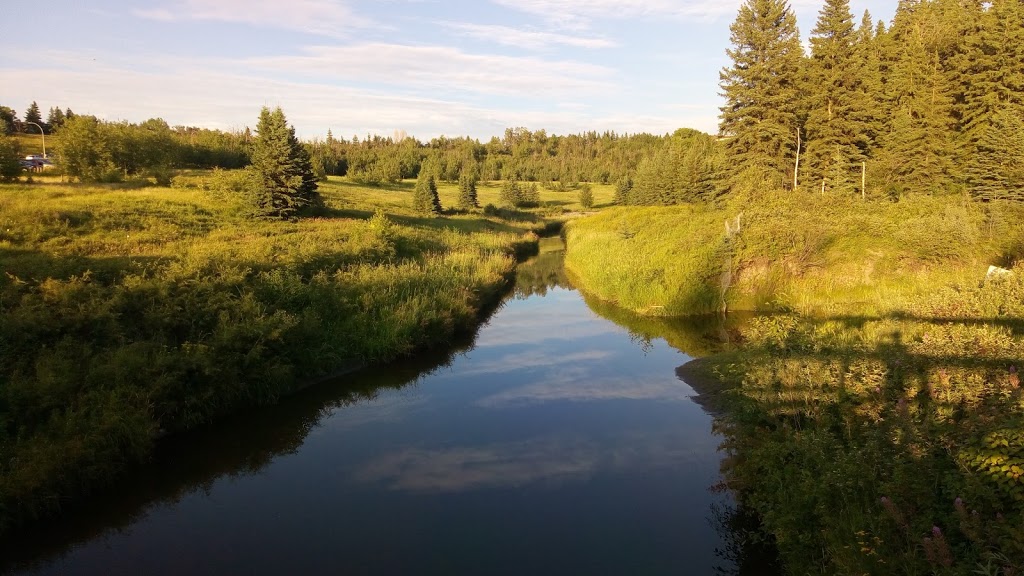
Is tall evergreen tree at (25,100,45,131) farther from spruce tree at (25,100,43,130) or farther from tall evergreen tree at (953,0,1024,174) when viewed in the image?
tall evergreen tree at (953,0,1024,174)

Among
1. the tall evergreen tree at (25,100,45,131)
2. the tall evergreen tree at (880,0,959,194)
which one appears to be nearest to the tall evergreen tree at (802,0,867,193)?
the tall evergreen tree at (880,0,959,194)

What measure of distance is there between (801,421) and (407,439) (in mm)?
8153

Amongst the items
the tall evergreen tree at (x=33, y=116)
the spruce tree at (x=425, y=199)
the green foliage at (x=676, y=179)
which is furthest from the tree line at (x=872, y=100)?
the tall evergreen tree at (x=33, y=116)

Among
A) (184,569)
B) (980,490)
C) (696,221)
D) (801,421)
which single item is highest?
(696,221)

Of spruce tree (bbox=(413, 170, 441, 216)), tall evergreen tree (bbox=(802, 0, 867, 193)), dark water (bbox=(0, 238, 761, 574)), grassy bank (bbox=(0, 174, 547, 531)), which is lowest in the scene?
dark water (bbox=(0, 238, 761, 574))

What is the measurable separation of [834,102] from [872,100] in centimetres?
228

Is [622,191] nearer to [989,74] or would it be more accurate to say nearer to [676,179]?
[676,179]

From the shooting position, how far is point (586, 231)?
151 ft

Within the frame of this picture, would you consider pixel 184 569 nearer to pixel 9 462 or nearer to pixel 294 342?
pixel 9 462

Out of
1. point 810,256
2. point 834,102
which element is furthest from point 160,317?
point 834,102

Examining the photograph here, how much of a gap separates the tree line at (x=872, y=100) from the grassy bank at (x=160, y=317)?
25527 mm

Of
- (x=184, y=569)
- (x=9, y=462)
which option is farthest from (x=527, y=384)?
(x=9, y=462)

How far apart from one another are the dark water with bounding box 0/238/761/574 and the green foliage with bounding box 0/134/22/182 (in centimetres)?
2767

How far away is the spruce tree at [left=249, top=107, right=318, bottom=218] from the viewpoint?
31312 millimetres
